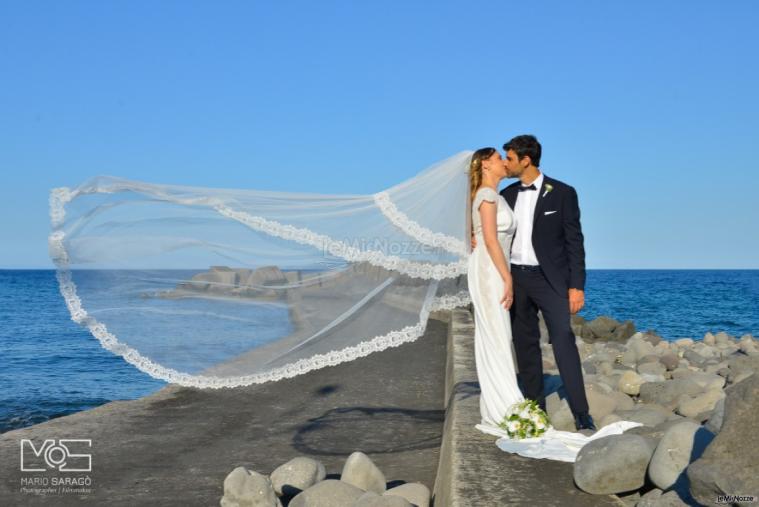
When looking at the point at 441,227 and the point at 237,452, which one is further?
the point at 237,452

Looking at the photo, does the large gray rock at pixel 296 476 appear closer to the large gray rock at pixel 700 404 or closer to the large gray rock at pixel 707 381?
the large gray rock at pixel 700 404

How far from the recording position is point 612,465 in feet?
12.9

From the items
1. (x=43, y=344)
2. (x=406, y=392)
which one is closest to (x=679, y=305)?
(x=43, y=344)

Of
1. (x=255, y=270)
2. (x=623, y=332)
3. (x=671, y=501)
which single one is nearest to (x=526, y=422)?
(x=671, y=501)

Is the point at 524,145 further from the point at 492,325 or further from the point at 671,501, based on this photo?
the point at 671,501

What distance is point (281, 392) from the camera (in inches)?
360

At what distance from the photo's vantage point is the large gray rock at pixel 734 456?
3.02 meters

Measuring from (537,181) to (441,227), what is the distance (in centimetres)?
89

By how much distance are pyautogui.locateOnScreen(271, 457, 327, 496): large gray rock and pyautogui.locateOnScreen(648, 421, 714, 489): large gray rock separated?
87.5 inches

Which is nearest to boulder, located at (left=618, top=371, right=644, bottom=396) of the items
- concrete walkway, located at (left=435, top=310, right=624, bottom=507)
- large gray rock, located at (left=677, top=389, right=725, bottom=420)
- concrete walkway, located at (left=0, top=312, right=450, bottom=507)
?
large gray rock, located at (left=677, top=389, right=725, bottom=420)

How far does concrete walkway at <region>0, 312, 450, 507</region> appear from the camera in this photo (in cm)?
564

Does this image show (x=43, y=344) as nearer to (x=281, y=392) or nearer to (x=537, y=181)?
(x=281, y=392)

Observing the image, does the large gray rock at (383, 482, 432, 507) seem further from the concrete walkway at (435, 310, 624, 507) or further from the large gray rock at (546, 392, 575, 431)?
the large gray rock at (546, 392, 575, 431)


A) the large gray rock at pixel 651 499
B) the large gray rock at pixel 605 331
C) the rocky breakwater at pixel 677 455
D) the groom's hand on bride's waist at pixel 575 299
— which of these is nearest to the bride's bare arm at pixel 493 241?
the groom's hand on bride's waist at pixel 575 299
